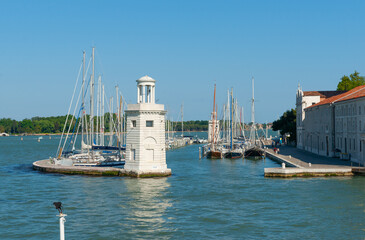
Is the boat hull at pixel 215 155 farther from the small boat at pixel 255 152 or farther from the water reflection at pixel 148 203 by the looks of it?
the water reflection at pixel 148 203

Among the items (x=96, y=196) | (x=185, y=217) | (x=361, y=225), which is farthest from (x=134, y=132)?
(x=361, y=225)

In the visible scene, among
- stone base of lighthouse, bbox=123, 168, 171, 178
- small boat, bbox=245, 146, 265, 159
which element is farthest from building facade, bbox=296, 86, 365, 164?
stone base of lighthouse, bbox=123, 168, 171, 178

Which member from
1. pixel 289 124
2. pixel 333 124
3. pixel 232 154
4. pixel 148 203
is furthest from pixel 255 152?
pixel 148 203

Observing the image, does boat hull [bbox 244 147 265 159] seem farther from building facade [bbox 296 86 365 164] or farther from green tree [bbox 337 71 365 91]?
green tree [bbox 337 71 365 91]

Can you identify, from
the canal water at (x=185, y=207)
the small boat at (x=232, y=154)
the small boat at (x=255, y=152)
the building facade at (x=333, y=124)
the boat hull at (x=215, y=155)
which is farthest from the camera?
the small boat at (x=255, y=152)

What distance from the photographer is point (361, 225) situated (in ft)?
95.4

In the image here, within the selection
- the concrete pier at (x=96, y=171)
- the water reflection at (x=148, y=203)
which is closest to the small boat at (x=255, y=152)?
the concrete pier at (x=96, y=171)

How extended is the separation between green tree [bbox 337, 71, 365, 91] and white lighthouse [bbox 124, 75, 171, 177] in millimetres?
56799

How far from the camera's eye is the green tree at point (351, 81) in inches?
3728

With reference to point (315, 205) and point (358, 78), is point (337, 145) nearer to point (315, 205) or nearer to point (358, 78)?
point (315, 205)

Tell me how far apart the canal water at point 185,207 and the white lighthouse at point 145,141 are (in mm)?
1680

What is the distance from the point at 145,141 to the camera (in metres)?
Result: 48.8

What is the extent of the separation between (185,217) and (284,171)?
19799 millimetres

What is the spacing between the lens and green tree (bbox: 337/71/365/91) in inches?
3728
